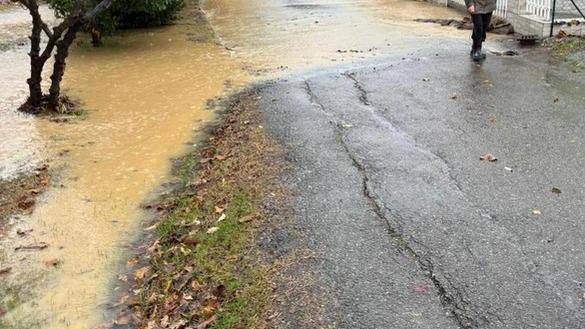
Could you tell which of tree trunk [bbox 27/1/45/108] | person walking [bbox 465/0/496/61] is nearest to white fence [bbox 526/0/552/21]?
person walking [bbox 465/0/496/61]

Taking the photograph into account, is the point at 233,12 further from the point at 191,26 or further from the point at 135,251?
the point at 135,251

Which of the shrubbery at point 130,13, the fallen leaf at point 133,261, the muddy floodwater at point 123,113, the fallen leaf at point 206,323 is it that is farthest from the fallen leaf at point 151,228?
the shrubbery at point 130,13

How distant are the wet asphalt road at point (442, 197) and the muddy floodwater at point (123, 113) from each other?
1.60m

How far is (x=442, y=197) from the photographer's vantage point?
5.62 metres

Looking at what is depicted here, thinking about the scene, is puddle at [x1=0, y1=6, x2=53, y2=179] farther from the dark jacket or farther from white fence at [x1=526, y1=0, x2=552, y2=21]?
white fence at [x1=526, y1=0, x2=552, y2=21]

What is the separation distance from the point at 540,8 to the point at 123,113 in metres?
8.25

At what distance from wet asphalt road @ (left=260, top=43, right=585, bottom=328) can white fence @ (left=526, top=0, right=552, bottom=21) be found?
2773mm

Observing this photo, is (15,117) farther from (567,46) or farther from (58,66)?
→ (567,46)

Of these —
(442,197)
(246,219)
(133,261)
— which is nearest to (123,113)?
(133,261)

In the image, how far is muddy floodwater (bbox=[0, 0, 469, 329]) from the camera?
5.34 metres

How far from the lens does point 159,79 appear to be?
1158 cm

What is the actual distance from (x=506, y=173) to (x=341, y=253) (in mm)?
2216

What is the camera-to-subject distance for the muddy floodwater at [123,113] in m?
5.34

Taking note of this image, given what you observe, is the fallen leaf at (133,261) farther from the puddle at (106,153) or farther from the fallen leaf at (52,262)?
the fallen leaf at (52,262)
